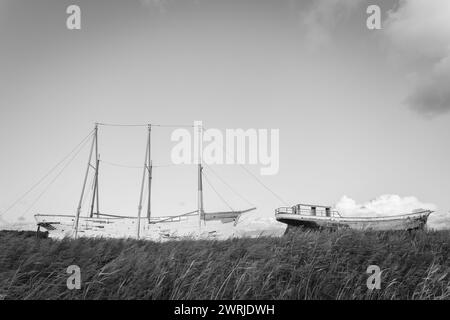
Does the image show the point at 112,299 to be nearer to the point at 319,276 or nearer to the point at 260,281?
the point at 260,281

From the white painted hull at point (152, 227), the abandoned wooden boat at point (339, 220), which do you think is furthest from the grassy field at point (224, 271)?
the white painted hull at point (152, 227)

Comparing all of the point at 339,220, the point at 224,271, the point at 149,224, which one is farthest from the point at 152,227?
the point at 224,271

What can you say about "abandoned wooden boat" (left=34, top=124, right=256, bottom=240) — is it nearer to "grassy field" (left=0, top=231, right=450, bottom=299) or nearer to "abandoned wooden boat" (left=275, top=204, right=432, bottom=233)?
"abandoned wooden boat" (left=275, top=204, right=432, bottom=233)

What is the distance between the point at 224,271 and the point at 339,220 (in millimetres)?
25102

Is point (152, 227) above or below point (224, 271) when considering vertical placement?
below

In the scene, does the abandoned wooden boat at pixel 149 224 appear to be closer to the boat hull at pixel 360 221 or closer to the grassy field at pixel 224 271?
the boat hull at pixel 360 221

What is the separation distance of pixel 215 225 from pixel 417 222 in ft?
72.8

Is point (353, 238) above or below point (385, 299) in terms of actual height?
above

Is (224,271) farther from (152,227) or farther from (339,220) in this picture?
(152,227)

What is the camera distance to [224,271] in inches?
346

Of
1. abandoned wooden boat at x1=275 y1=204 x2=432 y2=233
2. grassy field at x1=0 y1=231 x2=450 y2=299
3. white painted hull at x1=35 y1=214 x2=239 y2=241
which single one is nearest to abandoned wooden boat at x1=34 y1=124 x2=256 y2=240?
white painted hull at x1=35 y1=214 x2=239 y2=241

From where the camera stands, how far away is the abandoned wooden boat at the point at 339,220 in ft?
101
